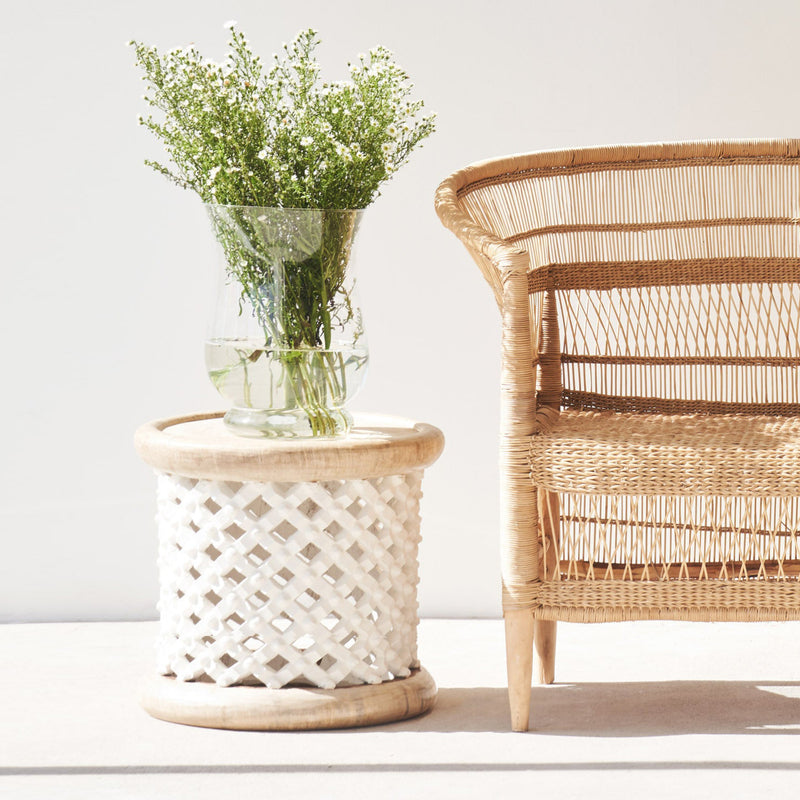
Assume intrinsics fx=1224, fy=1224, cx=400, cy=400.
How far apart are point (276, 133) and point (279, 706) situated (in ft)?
2.46

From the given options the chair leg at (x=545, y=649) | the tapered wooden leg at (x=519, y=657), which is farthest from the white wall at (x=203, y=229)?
the tapered wooden leg at (x=519, y=657)

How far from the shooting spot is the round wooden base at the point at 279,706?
1580 mm

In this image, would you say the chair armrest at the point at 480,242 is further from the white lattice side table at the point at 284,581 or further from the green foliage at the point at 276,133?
the white lattice side table at the point at 284,581

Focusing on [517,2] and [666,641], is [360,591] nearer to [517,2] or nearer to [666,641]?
[666,641]

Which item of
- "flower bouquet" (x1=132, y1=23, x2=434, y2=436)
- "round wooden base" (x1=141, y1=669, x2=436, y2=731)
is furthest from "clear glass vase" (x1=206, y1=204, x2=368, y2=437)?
"round wooden base" (x1=141, y1=669, x2=436, y2=731)

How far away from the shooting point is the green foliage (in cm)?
160

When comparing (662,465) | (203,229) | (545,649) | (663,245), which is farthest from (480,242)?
(203,229)

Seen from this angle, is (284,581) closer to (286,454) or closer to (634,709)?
(286,454)

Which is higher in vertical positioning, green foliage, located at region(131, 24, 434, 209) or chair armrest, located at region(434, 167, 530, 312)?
green foliage, located at region(131, 24, 434, 209)

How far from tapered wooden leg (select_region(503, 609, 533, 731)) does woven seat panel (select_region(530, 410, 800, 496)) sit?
0.18 meters

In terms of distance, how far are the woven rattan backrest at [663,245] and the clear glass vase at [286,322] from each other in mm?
384

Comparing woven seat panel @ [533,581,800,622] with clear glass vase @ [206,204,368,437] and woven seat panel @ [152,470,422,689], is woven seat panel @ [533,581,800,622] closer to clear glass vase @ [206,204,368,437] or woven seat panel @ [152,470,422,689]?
woven seat panel @ [152,470,422,689]

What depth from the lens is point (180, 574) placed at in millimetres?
1646

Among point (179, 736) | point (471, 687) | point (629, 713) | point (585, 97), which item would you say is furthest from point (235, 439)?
point (585, 97)
